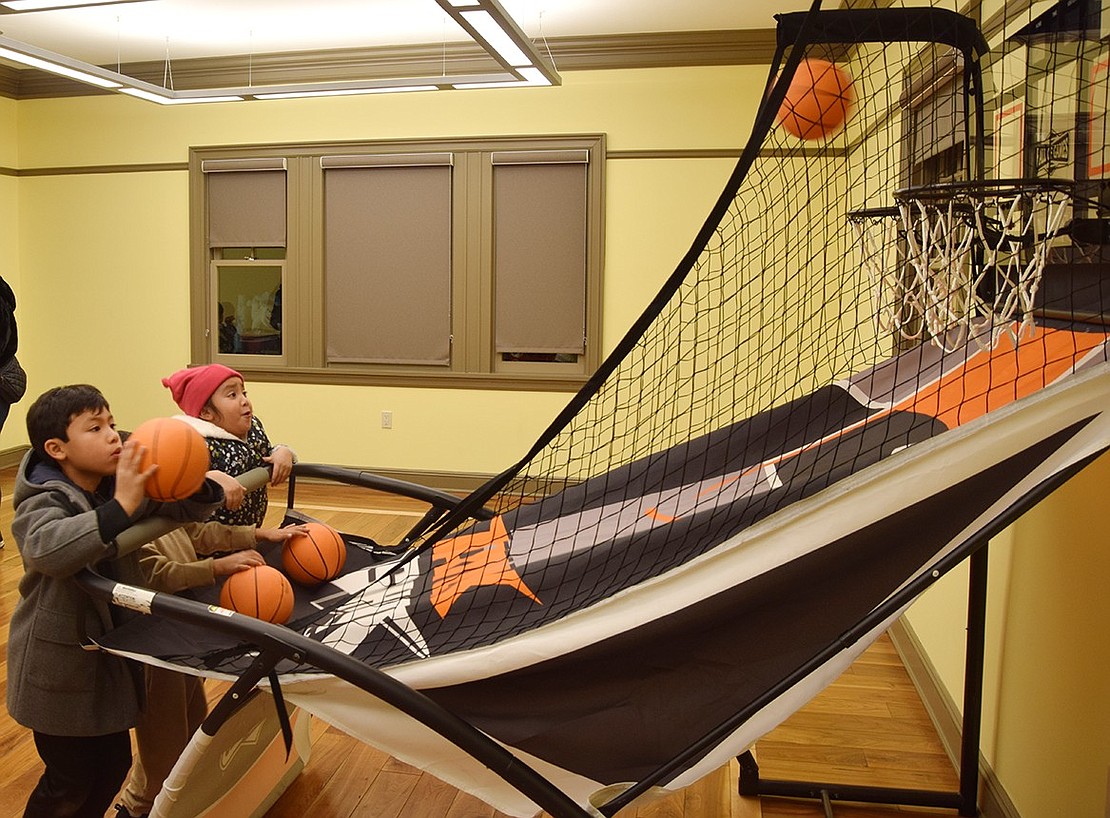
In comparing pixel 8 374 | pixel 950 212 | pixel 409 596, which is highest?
pixel 950 212

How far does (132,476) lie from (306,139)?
13.7 feet

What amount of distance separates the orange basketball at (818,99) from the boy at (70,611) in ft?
5.38

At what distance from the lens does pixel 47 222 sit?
5.89 metres

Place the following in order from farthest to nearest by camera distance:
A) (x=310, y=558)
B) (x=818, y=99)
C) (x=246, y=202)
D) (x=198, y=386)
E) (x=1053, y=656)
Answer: (x=246, y=202)
(x=198, y=386)
(x=818, y=99)
(x=310, y=558)
(x=1053, y=656)

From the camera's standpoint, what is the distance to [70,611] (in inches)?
67.6

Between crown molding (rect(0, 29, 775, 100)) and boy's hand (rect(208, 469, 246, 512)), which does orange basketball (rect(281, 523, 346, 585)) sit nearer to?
boy's hand (rect(208, 469, 246, 512))

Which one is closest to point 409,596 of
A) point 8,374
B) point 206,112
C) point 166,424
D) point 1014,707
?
point 166,424

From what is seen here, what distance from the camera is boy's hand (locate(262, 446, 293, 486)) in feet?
7.77

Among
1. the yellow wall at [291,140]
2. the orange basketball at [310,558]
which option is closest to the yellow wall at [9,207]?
the yellow wall at [291,140]

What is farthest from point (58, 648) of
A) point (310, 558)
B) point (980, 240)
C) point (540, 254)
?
point (540, 254)

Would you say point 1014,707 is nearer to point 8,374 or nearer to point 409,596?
point 409,596

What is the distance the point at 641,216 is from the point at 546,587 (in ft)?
11.7

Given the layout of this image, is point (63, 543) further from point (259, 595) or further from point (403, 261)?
point (403, 261)

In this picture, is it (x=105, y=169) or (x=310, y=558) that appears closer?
(x=310, y=558)
